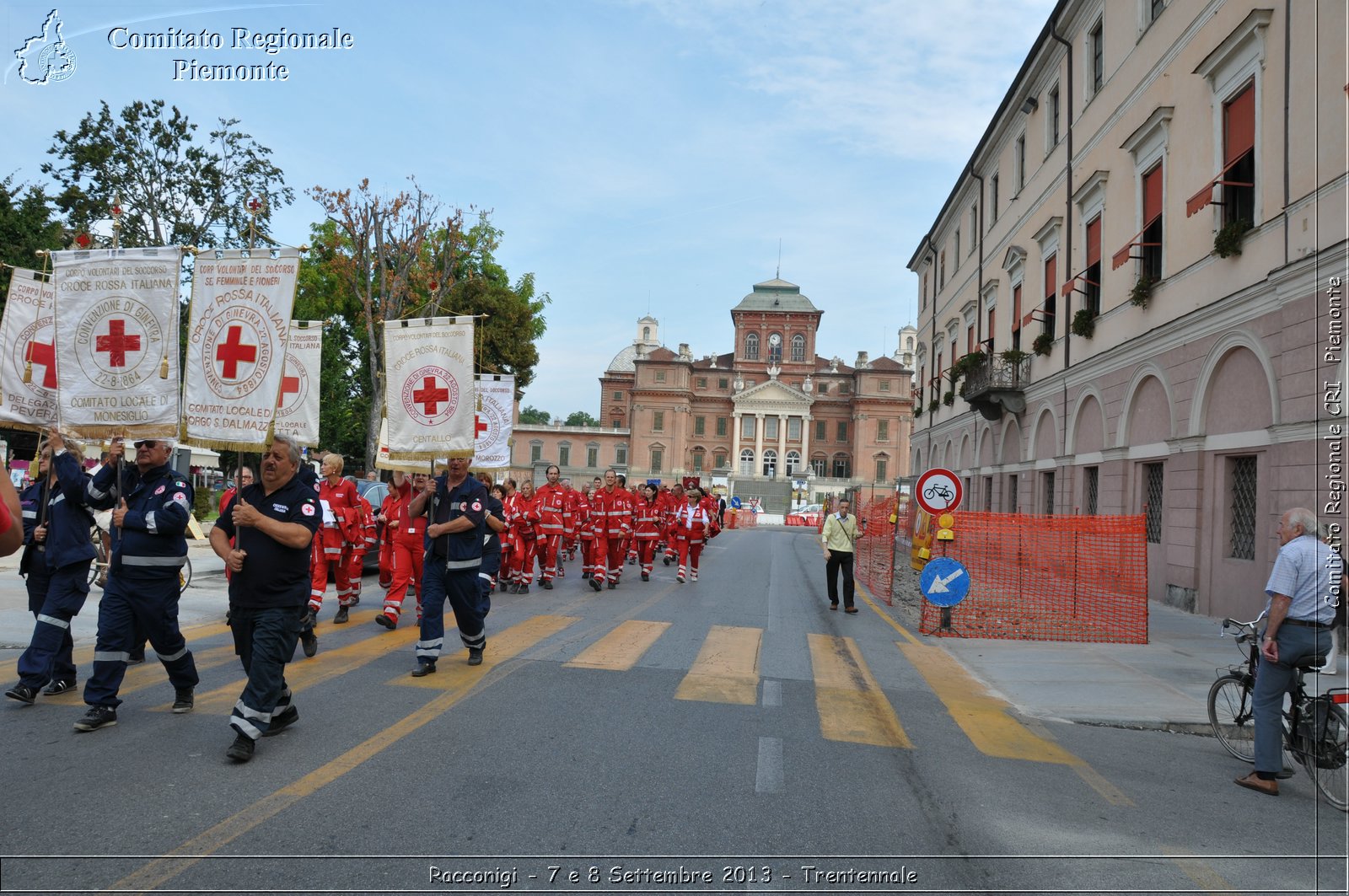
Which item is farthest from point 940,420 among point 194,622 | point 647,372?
point 647,372

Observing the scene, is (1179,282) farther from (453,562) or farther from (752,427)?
(752,427)

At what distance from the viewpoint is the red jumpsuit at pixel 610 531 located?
15.7 m

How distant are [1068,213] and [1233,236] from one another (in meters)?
8.96

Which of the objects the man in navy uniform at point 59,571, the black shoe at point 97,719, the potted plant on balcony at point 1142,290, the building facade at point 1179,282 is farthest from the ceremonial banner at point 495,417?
the potted plant on balcony at point 1142,290

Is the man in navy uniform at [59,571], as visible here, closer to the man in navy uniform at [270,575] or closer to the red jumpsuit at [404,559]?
the man in navy uniform at [270,575]

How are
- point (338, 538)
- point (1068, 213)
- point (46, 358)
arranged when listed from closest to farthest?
point (46, 358) < point (338, 538) < point (1068, 213)

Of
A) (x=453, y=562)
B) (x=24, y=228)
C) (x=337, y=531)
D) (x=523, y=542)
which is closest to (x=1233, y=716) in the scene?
(x=453, y=562)

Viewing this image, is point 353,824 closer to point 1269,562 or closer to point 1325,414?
point 1325,414

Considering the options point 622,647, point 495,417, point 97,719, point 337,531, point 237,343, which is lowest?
point 622,647

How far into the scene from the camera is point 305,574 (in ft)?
19.3

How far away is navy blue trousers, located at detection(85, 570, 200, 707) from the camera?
582 centimetres

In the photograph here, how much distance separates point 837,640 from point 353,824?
779cm

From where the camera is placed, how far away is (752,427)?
10200 centimetres

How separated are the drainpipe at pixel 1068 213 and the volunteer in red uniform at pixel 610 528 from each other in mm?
12301
